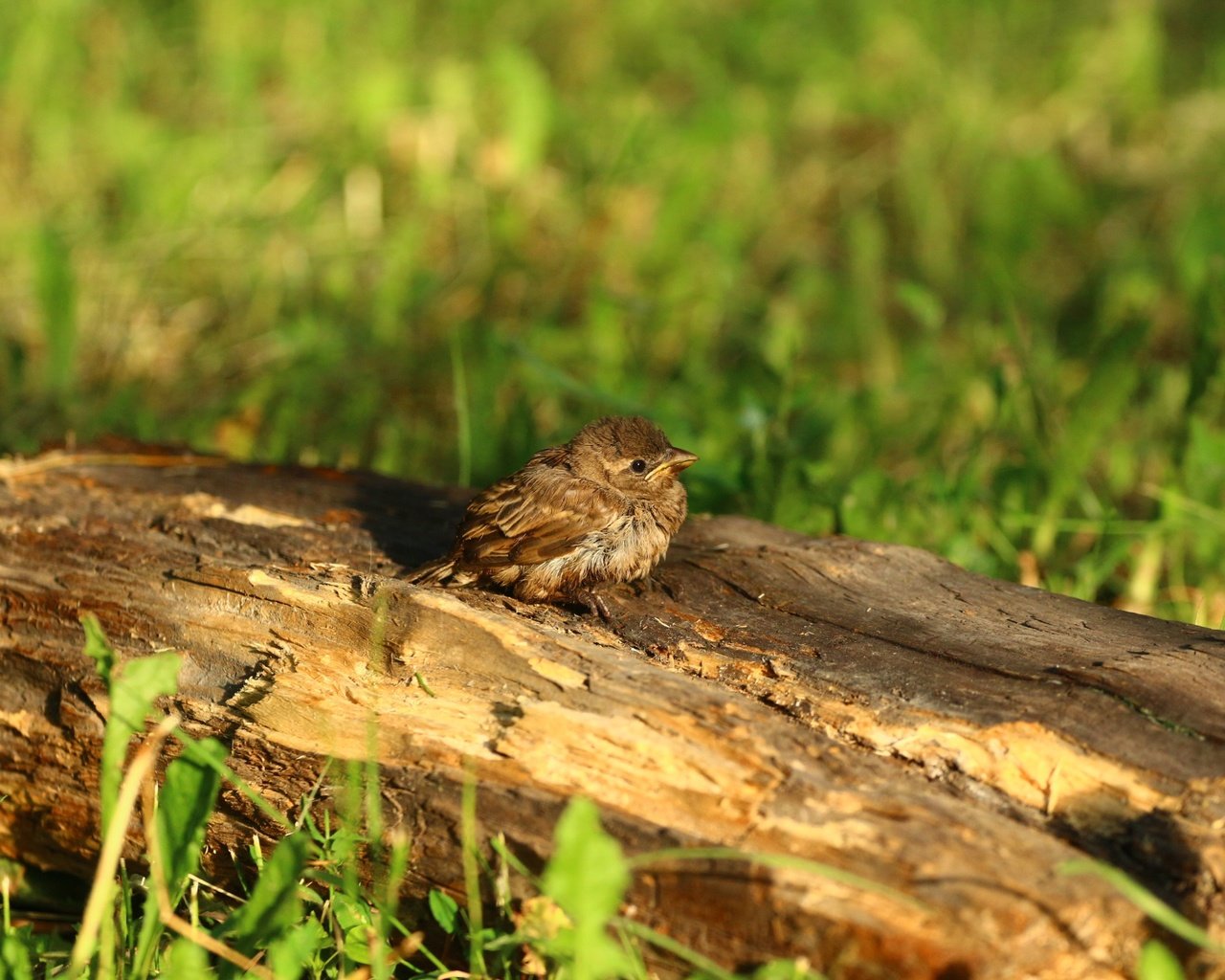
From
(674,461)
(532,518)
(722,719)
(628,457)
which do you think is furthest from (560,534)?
(722,719)

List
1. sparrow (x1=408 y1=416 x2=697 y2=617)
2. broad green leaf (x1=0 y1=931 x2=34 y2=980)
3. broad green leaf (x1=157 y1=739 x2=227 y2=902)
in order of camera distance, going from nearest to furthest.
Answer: broad green leaf (x1=0 y1=931 x2=34 y2=980)
broad green leaf (x1=157 y1=739 x2=227 y2=902)
sparrow (x1=408 y1=416 x2=697 y2=617)

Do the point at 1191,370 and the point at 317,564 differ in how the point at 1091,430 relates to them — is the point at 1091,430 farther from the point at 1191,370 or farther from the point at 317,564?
the point at 317,564

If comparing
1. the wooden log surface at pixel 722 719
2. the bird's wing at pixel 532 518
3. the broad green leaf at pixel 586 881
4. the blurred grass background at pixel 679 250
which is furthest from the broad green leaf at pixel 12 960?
the blurred grass background at pixel 679 250

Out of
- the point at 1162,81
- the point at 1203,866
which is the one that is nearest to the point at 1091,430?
the point at 1203,866

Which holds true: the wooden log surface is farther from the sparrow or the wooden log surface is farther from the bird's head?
the bird's head

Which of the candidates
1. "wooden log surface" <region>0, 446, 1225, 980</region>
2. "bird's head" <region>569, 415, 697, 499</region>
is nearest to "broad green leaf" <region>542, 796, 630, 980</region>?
"wooden log surface" <region>0, 446, 1225, 980</region>

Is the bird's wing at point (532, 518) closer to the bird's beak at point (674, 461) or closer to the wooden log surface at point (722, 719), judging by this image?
the wooden log surface at point (722, 719)

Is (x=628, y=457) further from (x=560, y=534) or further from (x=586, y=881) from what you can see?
(x=586, y=881)
